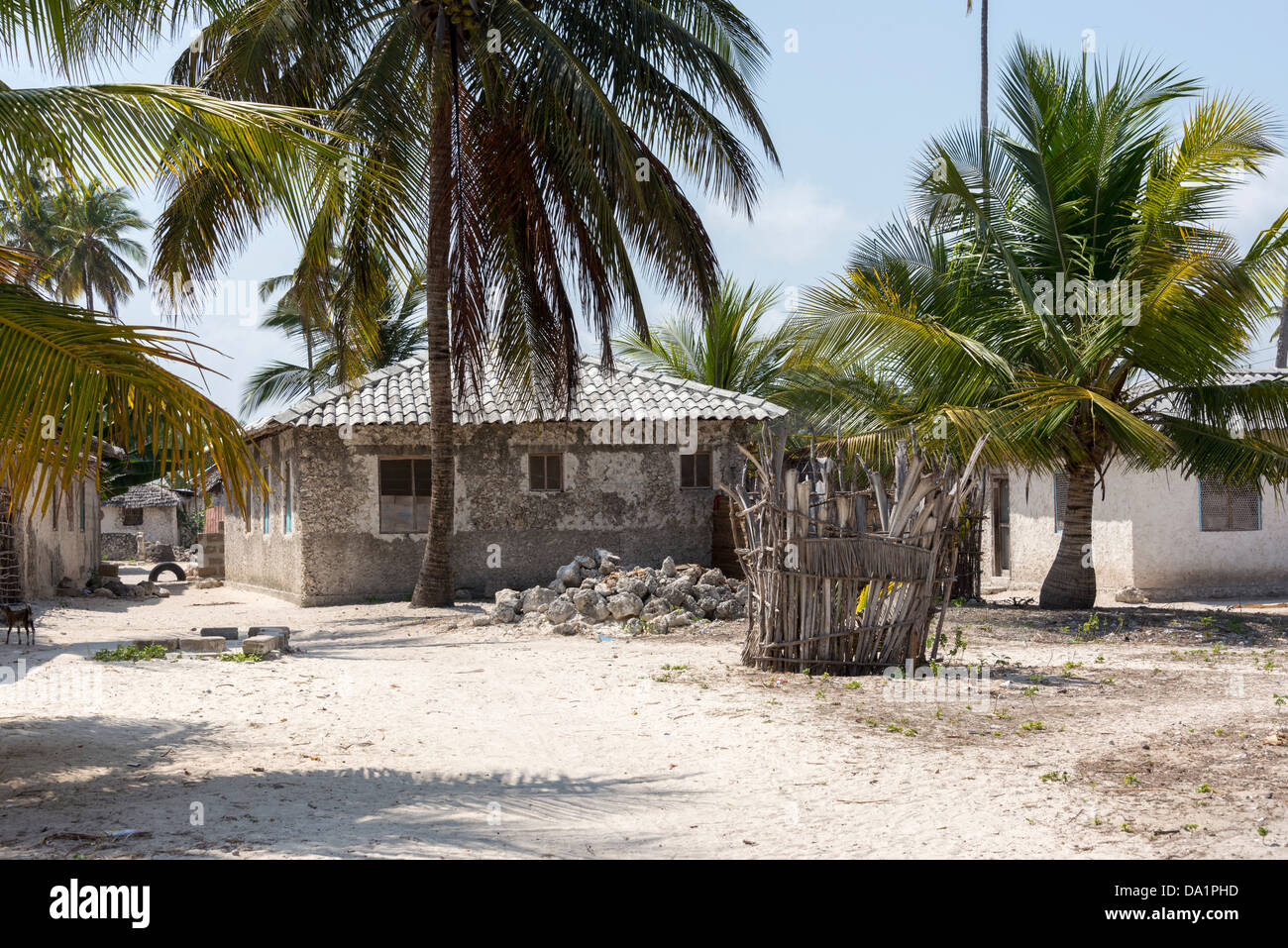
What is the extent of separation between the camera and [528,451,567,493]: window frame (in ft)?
53.2

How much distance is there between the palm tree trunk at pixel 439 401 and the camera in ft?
45.2

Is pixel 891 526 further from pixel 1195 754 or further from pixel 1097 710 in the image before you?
pixel 1195 754

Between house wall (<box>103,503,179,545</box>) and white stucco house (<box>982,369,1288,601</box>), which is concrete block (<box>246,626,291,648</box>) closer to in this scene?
white stucco house (<box>982,369,1288,601</box>)

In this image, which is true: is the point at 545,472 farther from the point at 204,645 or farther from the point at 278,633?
the point at 204,645

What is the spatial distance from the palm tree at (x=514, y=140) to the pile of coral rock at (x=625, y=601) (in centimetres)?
179

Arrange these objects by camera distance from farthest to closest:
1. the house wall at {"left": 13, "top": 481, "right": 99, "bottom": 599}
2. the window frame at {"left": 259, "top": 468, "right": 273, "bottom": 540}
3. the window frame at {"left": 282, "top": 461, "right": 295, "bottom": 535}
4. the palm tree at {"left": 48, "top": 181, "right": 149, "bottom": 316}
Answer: the palm tree at {"left": 48, "top": 181, "right": 149, "bottom": 316}
the window frame at {"left": 259, "top": 468, "right": 273, "bottom": 540}
the window frame at {"left": 282, "top": 461, "right": 295, "bottom": 535}
the house wall at {"left": 13, "top": 481, "right": 99, "bottom": 599}

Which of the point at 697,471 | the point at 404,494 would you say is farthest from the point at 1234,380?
the point at 404,494

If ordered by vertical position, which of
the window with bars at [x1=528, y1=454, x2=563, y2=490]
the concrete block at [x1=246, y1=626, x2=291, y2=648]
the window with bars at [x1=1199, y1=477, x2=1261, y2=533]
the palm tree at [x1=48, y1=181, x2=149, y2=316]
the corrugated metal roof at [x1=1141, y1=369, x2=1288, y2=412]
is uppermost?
the palm tree at [x1=48, y1=181, x2=149, y2=316]

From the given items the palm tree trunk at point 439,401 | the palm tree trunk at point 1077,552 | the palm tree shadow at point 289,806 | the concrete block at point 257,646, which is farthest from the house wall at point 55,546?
the palm tree trunk at point 1077,552

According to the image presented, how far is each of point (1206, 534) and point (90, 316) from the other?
622 inches

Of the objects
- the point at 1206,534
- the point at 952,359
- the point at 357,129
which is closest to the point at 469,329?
the point at 357,129

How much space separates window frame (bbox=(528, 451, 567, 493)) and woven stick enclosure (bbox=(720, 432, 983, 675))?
301 inches

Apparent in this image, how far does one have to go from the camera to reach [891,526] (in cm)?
875

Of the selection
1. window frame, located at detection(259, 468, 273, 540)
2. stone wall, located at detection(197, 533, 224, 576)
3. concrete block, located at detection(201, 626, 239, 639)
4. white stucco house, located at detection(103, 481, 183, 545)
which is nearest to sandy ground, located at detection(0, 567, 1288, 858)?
concrete block, located at detection(201, 626, 239, 639)
